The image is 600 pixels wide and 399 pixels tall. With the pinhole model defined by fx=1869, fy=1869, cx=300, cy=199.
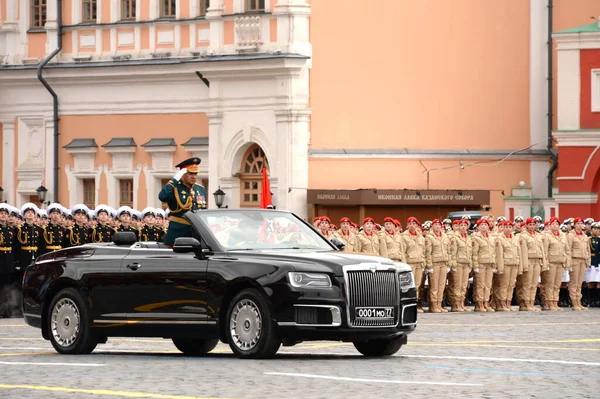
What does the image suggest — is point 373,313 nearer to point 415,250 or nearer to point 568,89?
point 415,250

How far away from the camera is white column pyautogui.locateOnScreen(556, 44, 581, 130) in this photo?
46812 mm

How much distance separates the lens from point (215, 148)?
50312 millimetres

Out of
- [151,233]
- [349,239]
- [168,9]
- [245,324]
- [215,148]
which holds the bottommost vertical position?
[245,324]

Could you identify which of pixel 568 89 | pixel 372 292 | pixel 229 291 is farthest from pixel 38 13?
pixel 372 292

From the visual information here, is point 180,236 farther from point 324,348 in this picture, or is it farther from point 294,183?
point 294,183

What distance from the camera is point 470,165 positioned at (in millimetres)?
49375

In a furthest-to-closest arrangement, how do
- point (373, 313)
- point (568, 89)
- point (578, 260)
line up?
1. point (568, 89)
2. point (578, 260)
3. point (373, 313)

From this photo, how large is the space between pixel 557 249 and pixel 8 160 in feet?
75.7

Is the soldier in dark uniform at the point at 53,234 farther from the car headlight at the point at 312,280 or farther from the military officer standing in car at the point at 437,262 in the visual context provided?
the car headlight at the point at 312,280

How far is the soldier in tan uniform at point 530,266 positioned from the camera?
116 feet

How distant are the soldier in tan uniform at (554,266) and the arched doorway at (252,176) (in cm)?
1482

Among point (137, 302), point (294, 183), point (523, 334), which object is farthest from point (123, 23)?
point (137, 302)

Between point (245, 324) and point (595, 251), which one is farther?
point (595, 251)

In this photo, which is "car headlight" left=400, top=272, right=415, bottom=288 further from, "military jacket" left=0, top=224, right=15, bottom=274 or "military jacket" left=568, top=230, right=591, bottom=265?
"military jacket" left=568, top=230, right=591, bottom=265
